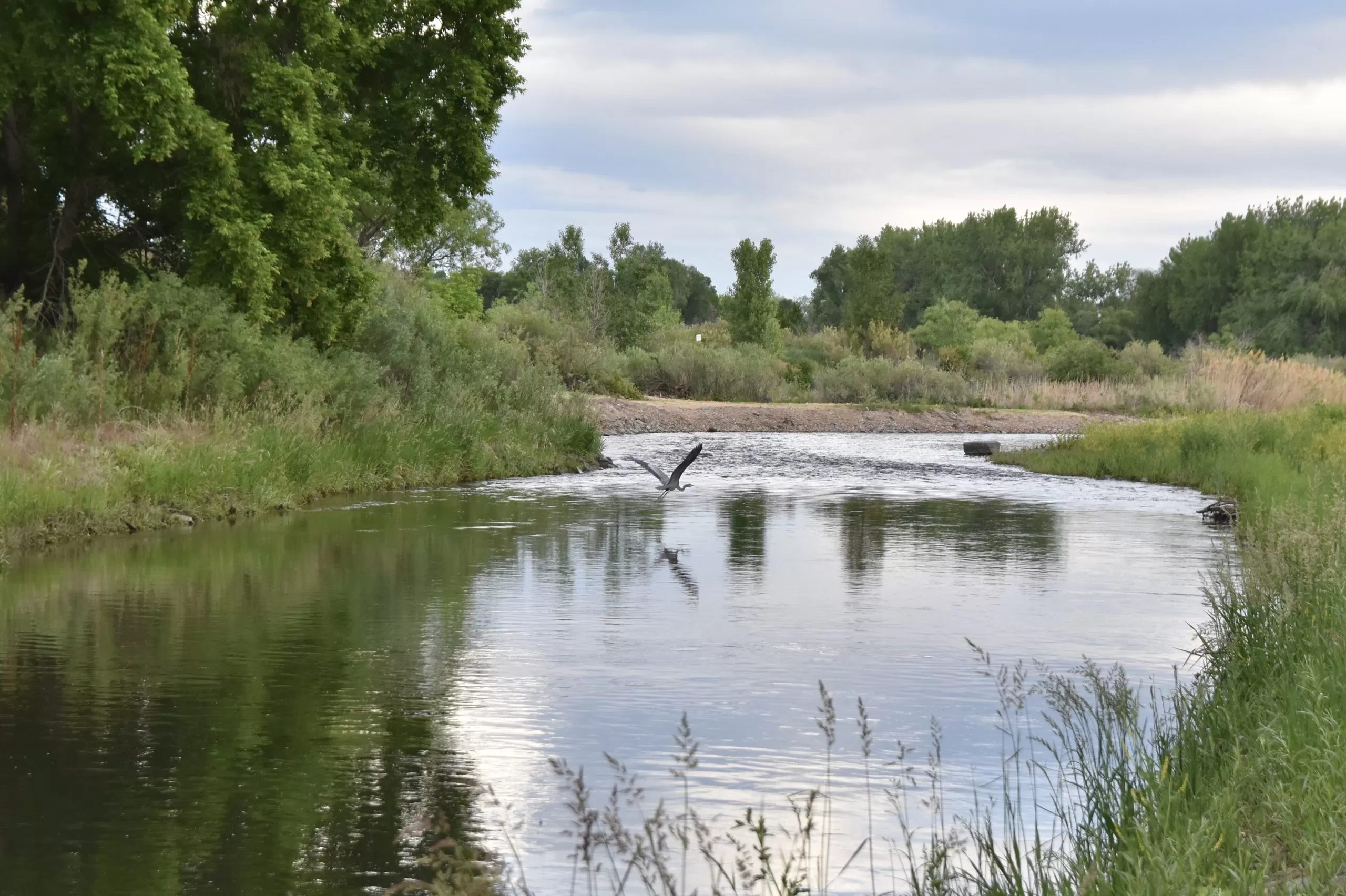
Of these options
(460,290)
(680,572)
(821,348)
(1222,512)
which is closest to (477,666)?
(680,572)

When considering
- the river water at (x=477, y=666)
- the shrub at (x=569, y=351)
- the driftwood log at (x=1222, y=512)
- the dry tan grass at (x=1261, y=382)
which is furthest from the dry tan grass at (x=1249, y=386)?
the river water at (x=477, y=666)

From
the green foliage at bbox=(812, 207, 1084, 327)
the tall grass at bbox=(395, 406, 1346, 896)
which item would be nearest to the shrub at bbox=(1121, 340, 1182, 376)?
the green foliage at bbox=(812, 207, 1084, 327)

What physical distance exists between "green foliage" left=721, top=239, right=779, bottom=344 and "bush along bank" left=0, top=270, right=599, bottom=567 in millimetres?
44779

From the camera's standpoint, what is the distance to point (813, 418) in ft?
196

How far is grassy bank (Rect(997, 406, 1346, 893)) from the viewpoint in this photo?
17.1 feet

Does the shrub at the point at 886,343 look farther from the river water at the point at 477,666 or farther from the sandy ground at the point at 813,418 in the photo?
the river water at the point at 477,666

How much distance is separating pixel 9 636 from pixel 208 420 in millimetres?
11424

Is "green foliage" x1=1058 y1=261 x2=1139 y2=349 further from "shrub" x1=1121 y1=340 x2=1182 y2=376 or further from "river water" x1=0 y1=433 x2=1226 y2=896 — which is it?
"river water" x1=0 y1=433 x2=1226 y2=896

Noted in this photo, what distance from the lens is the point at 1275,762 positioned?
21.4ft

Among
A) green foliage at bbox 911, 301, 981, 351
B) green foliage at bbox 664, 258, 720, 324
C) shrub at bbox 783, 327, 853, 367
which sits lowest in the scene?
shrub at bbox 783, 327, 853, 367

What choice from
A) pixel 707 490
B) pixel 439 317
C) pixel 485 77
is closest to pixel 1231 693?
pixel 707 490

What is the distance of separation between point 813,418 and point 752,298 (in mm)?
21457

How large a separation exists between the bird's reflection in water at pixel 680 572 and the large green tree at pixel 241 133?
9.68 metres

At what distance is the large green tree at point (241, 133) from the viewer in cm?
2231
